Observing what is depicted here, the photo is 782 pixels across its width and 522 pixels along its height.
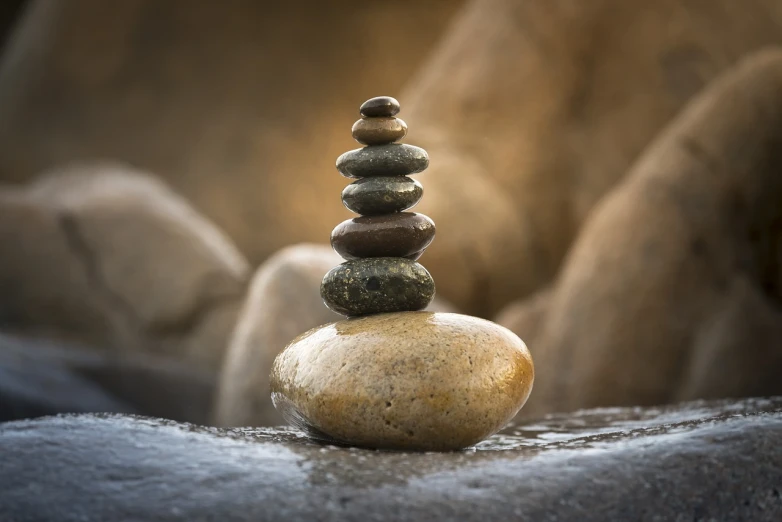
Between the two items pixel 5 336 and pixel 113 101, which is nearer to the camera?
pixel 5 336

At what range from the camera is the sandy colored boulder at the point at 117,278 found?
820 cm

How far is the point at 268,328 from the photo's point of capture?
627cm

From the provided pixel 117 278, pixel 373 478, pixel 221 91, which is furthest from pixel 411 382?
pixel 221 91

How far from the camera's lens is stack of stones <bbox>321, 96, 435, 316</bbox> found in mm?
3791

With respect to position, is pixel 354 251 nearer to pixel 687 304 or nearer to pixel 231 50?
pixel 687 304

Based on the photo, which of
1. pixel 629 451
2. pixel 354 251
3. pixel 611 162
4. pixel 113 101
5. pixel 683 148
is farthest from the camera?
pixel 113 101

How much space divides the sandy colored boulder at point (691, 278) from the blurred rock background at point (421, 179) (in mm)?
16

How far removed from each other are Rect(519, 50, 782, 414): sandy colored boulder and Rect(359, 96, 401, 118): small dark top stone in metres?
2.95

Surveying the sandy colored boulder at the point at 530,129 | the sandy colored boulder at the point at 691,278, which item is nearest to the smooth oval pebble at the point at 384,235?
the sandy colored boulder at the point at 691,278

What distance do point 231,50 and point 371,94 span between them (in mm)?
1904

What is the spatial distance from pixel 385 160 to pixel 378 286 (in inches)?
22.0

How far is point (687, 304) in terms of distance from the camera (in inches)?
238

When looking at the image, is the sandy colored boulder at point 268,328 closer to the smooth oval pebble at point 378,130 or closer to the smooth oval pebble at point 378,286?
the smooth oval pebble at point 378,286

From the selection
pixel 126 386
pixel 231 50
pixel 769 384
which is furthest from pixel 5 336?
pixel 769 384
